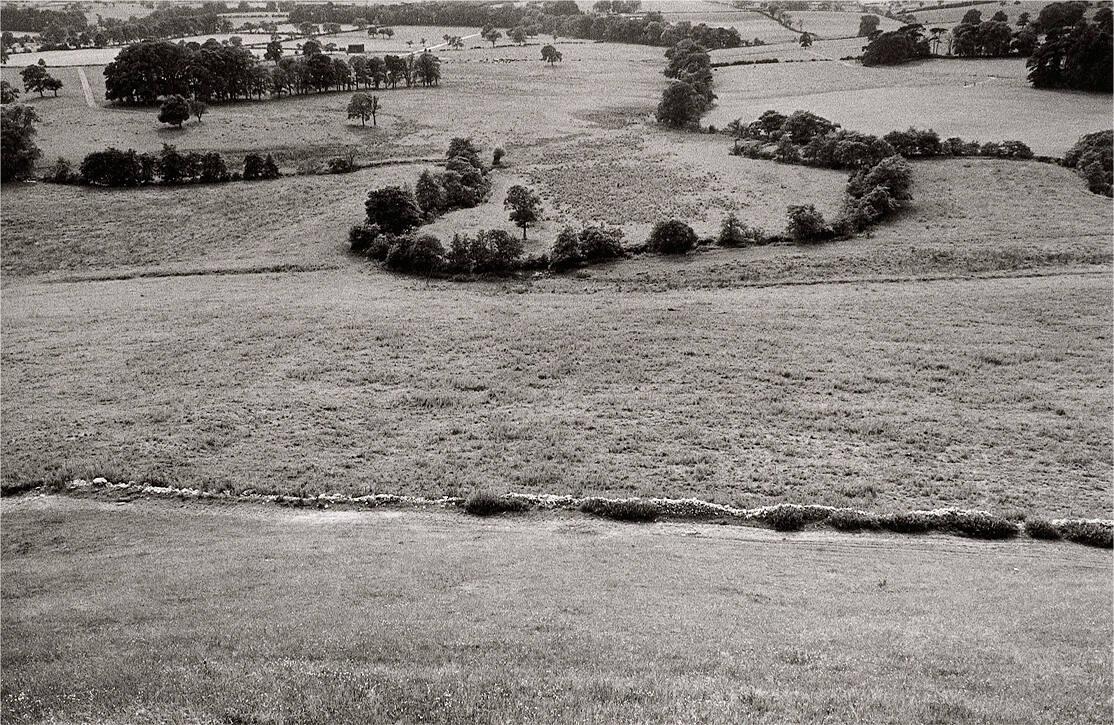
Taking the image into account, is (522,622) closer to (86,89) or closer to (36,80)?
(36,80)

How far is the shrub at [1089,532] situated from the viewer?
81.9ft

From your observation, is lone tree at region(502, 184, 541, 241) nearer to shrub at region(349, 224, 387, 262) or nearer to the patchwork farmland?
the patchwork farmland

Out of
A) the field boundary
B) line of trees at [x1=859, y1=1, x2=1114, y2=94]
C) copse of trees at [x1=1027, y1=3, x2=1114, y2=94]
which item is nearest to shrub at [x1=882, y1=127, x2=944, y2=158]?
copse of trees at [x1=1027, y1=3, x2=1114, y2=94]

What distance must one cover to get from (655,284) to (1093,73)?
96.7 meters

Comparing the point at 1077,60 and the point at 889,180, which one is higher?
the point at 1077,60

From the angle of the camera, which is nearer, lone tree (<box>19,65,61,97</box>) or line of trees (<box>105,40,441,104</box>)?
line of trees (<box>105,40,441,104</box>)

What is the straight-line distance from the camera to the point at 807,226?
201ft

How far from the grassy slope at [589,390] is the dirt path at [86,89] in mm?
87227

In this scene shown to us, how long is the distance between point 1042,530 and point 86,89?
160 m

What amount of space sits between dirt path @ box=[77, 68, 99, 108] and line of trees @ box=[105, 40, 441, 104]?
2.87 meters

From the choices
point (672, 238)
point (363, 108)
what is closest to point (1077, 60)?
point (672, 238)

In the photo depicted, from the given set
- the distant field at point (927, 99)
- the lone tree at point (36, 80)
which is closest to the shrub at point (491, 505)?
the distant field at point (927, 99)

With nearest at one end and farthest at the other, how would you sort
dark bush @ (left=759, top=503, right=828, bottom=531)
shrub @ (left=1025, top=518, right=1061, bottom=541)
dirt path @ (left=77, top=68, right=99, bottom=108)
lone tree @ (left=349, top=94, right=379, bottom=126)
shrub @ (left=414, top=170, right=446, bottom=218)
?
1. shrub @ (left=1025, top=518, right=1061, bottom=541)
2. dark bush @ (left=759, top=503, right=828, bottom=531)
3. shrub @ (left=414, top=170, right=446, bottom=218)
4. lone tree @ (left=349, top=94, right=379, bottom=126)
5. dirt path @ (left=77, top=68, right=99, bottom=108)

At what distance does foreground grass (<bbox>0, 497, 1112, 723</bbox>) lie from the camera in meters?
14.8
